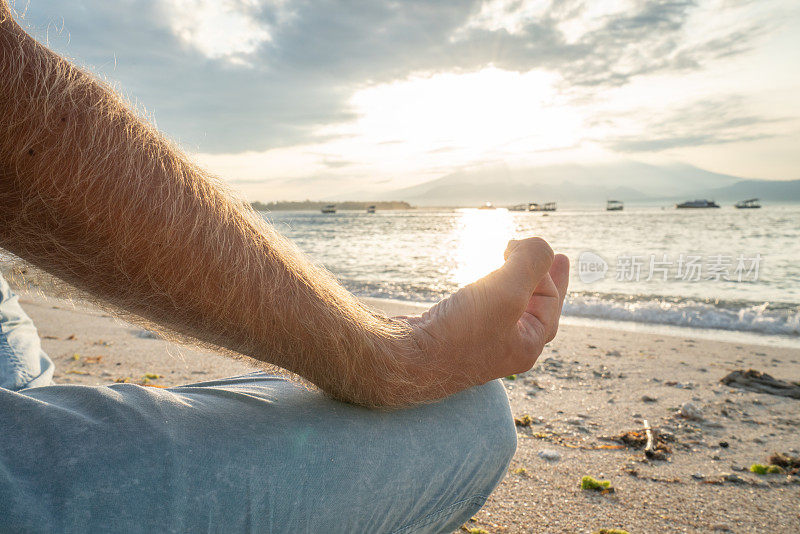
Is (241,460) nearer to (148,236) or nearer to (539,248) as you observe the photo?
(148,236)

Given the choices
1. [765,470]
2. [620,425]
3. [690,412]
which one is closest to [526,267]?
[765,470]

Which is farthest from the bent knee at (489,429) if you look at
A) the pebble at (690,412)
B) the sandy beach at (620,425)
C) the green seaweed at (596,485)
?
the pebble at (690,412)

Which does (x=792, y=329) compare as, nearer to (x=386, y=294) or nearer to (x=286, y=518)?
(x=386, y=294)

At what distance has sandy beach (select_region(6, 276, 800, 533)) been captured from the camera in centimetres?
185

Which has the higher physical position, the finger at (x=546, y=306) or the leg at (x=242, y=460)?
the finger at (x=546, y=306)

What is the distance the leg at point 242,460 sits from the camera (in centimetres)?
77

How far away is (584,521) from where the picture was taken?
5.87 feet

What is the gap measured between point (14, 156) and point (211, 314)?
0.34 m

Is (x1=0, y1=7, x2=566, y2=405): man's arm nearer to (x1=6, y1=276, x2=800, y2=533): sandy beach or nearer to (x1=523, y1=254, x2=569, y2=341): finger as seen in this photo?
(x1=523, y1=254, x2=569, y2=341): finger

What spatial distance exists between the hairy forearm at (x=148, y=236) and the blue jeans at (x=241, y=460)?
0.45ft

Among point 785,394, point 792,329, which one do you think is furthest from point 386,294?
point 785,394

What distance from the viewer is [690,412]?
116 inches

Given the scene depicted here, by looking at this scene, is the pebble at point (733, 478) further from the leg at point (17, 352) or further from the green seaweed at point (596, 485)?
the leg at point (17, 352)

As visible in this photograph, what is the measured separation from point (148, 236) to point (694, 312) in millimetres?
8278
